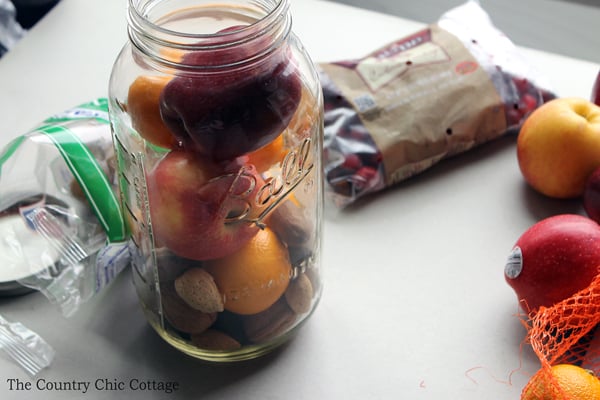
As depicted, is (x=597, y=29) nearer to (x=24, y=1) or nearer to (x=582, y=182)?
(x=582, y=182)

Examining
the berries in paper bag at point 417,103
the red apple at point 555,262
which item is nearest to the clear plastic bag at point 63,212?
the berries in paper bag at point 417,103

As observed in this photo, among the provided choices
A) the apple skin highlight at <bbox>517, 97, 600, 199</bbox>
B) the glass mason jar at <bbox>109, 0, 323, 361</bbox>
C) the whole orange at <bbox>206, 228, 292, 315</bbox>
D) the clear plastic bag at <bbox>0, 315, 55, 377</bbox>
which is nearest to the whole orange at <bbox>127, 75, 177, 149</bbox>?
the glass mason jar at <bbox>109, 0, 323, 361</bbox>

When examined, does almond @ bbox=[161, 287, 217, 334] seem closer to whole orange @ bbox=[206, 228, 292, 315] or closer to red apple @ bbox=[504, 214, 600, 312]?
whole orange @ bbox=[206, 228, 292, 315]

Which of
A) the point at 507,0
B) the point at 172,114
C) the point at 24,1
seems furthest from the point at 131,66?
the point at 507,0

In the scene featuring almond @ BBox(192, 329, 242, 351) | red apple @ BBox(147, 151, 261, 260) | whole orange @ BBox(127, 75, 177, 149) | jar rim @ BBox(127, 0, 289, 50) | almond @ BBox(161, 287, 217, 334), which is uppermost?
jar rim @ BBox(127, 0, 289, 50)

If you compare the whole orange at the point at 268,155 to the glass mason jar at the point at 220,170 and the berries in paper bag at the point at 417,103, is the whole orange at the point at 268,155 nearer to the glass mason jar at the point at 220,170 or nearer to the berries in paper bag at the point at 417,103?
the glass mason jar at the point at 220,170

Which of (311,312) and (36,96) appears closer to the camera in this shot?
(311,312)
